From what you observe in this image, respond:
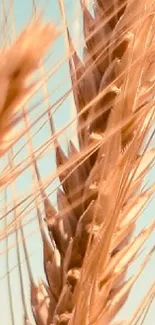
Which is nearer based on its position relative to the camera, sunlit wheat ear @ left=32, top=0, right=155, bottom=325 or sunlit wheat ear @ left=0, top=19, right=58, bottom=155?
sunlit wheat ear @ left=0, top=19, right=58, bottom=155

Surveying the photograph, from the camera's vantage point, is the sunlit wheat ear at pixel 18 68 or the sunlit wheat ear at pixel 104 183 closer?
the sunlit wheat ear at pixel 18 68

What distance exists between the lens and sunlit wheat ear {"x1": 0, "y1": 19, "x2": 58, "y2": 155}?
0.38 m

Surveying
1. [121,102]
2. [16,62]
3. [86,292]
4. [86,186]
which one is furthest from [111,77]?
[16,62]

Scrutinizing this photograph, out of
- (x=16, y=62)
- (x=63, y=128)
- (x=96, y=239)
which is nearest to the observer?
(x=16, y=62)


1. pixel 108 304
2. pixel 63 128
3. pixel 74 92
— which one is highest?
pixel 74 92

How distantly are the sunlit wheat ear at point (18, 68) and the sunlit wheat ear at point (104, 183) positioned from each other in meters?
0.27

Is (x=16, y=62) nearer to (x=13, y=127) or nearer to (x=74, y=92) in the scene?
(x=13, y=127)

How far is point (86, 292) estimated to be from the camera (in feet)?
2.27

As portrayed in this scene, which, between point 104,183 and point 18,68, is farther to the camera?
Answer: point 104,183

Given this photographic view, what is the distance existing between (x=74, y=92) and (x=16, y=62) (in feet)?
1.31

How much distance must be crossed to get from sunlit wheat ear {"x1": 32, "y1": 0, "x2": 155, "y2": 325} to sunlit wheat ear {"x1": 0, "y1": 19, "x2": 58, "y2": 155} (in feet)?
0.90

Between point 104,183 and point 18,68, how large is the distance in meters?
0.36

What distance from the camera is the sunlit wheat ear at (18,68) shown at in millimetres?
384

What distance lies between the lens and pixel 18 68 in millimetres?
389
